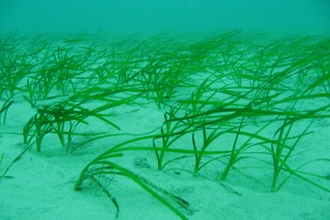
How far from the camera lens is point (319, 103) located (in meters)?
2.38

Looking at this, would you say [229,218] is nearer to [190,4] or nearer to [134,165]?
[134,165]

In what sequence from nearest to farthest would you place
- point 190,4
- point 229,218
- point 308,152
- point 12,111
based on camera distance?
point 229,218 < point 308,152 < point 12,111 < point 190,4

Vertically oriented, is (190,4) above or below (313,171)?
above

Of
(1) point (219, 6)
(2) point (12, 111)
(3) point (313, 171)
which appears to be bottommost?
(3) point (313, 171)

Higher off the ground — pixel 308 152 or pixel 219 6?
pixel 219 6

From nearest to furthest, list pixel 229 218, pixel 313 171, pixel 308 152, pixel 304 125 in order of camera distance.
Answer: pixel 229 218 < pixel 313 171 < pixel 308 152 < pixel 304 125

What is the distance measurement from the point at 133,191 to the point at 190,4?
132002 mm

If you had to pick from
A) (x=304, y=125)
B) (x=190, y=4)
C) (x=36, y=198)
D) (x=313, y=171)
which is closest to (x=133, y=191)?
(x=36, y=198)

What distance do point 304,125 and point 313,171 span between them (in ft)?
2.44

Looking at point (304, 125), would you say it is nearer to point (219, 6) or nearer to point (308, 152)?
point (308, 152)

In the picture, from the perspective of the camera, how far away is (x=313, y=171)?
1.29m

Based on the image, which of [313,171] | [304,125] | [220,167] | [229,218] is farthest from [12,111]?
[304,125]

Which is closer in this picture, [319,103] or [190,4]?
[319,103]

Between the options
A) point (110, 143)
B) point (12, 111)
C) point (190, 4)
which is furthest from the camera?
point (190, 4)
